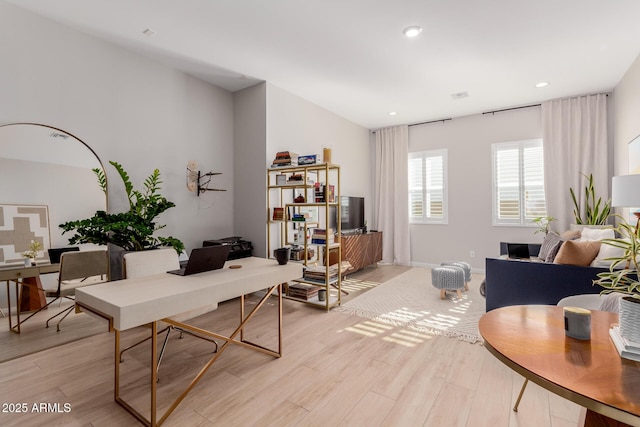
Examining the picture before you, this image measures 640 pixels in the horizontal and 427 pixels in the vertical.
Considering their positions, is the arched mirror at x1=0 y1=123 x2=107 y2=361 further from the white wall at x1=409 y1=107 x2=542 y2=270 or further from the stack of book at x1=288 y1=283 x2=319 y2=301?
the white wall at x1=409 y1=107 x2=542 y2=270

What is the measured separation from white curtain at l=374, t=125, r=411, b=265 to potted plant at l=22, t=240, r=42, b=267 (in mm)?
5270

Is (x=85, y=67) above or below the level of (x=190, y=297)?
above

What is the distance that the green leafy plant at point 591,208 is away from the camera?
13.8 feet

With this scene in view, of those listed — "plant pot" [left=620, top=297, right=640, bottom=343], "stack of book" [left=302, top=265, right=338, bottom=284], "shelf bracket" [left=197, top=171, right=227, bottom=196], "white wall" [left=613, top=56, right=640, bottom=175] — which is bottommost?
"stack of book" [left=302, top=265, right=338, bottom=284]

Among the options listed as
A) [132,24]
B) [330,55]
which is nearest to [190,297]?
[132,24]

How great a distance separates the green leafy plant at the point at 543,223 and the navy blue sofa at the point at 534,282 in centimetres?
246

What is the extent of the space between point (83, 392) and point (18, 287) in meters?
1.39

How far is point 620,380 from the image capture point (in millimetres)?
879

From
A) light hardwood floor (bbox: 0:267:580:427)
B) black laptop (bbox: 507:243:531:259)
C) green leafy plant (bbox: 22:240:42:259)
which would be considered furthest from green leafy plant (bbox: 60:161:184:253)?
black laptop (bbox: 507:243:531:259)

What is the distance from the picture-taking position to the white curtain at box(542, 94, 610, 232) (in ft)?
14.6

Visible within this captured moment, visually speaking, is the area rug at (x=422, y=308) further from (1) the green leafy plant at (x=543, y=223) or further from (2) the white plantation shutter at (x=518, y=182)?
(2) the white plantation shutter at (x=518, y=182)

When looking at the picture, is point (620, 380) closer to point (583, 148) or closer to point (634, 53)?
point (634, 53)

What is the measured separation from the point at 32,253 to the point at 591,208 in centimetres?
674

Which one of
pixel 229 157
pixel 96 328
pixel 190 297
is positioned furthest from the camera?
pixel 229 157
